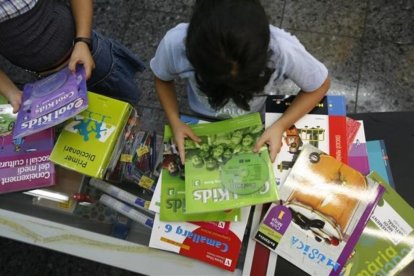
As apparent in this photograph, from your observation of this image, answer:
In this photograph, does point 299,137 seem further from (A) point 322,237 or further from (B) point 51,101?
(B) point 51,101

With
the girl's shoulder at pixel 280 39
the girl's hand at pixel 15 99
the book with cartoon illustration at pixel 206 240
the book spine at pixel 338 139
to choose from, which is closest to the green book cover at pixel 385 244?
the book spine at pixel 338 139

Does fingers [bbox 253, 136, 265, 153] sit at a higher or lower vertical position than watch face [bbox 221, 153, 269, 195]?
higher

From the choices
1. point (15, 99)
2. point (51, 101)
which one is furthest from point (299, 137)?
point (15, 99)

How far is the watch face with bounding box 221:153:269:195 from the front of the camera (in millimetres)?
858

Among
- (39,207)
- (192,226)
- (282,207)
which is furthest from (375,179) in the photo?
(39,207)

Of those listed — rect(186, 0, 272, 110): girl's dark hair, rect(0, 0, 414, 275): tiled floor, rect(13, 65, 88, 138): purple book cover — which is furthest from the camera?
rect(0, 0, 414, 275): tiled floor

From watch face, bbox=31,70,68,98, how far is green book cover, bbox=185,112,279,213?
0.32m

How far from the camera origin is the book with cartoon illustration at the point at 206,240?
0.87 meters

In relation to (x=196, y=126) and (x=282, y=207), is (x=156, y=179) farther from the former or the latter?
(x=282, y=207)

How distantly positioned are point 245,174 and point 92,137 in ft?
1.19

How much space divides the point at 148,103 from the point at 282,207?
98 centimetres

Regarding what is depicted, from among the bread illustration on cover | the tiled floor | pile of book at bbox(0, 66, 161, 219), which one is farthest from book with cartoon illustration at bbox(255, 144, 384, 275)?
the tiled floor

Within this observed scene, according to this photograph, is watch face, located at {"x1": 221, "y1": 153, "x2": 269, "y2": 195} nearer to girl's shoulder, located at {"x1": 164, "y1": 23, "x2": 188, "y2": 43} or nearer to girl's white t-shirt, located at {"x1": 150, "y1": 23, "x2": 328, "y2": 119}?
girl's white t-shirt, located at {"x1": 150, "y1": 23, "x2": 328, "y2": 119}

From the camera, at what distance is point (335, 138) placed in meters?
0.95
